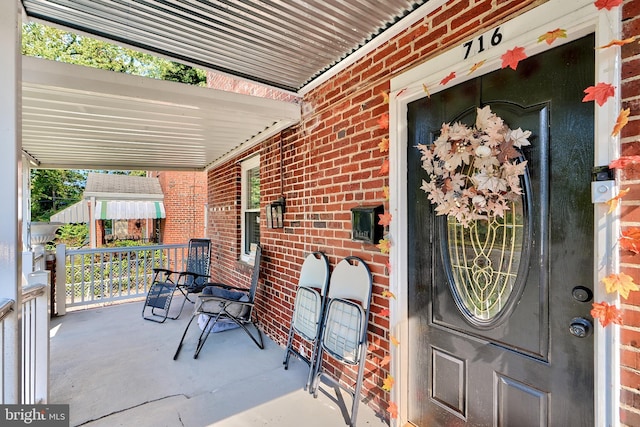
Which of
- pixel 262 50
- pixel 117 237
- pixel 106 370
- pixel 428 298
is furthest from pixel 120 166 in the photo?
pixel 117 237

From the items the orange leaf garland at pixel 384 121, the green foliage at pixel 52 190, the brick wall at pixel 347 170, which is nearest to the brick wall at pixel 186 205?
the green foliage at pixel 52 190

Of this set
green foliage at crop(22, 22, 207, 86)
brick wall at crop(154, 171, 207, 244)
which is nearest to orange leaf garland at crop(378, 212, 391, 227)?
brick wall at crop(154, 171, 207, 244)

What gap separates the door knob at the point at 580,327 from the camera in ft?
4.09

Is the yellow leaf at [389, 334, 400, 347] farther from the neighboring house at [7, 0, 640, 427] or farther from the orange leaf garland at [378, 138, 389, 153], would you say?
the orange leaf garland at [378, 138, 389, 153]

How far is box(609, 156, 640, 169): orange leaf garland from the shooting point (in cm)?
110

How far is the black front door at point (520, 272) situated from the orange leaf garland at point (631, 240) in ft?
0.41

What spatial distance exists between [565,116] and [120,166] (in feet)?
21.8

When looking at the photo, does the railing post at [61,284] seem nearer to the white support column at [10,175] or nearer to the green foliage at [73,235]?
the white support column at [10,175]

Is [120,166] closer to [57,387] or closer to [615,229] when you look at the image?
[57,387]

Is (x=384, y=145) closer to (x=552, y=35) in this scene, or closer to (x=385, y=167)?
(x=385, y=167)

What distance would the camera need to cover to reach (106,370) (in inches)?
112

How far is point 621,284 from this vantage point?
111cm

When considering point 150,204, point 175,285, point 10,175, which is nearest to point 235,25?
point 10,175

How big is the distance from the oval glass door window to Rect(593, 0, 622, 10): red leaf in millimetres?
736
